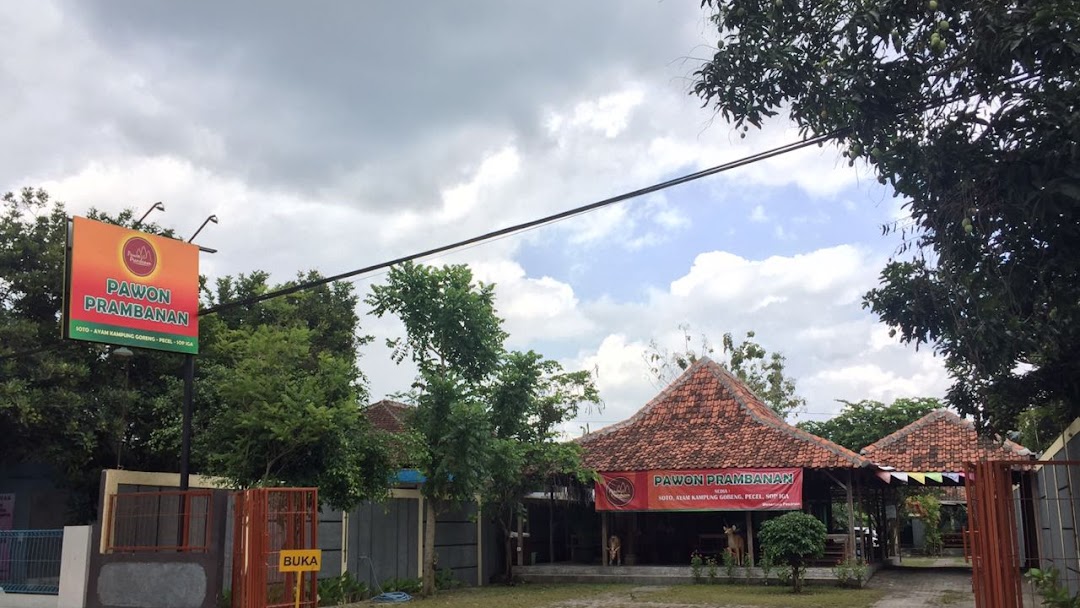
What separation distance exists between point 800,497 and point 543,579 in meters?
6.51

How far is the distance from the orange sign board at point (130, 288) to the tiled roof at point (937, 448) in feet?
56.4

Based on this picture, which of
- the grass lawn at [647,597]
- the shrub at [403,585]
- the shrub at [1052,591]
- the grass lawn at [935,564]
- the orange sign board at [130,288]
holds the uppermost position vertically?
the orange sign board at [130,288]

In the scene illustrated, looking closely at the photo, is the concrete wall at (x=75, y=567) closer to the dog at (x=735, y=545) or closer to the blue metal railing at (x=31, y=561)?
the blue metal railing at (x=31, y=561)

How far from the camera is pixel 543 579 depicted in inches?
890

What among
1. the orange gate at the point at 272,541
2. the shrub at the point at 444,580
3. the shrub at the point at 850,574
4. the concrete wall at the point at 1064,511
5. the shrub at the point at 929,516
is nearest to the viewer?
the concrete wall at the point at 1064,511

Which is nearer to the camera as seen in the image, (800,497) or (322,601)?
(322,601)

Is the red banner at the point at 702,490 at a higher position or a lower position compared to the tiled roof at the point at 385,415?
lower

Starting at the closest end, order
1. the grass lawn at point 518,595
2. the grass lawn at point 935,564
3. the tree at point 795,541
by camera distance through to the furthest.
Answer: the grass lawn at point 518,595, the tree at point 795,541, the grass lawn at point 935,564

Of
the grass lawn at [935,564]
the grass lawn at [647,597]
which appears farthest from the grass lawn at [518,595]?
the grass lawn at [935,564]

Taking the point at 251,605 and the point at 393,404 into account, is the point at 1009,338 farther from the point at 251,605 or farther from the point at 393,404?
the point at 393,404

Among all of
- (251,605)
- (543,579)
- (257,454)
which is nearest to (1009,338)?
(251,605)

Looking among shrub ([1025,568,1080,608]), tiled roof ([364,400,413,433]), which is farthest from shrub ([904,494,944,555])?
shrub ([1025,568,1080,608])

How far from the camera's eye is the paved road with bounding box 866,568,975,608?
16391mm

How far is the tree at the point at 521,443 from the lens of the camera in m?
19.8
